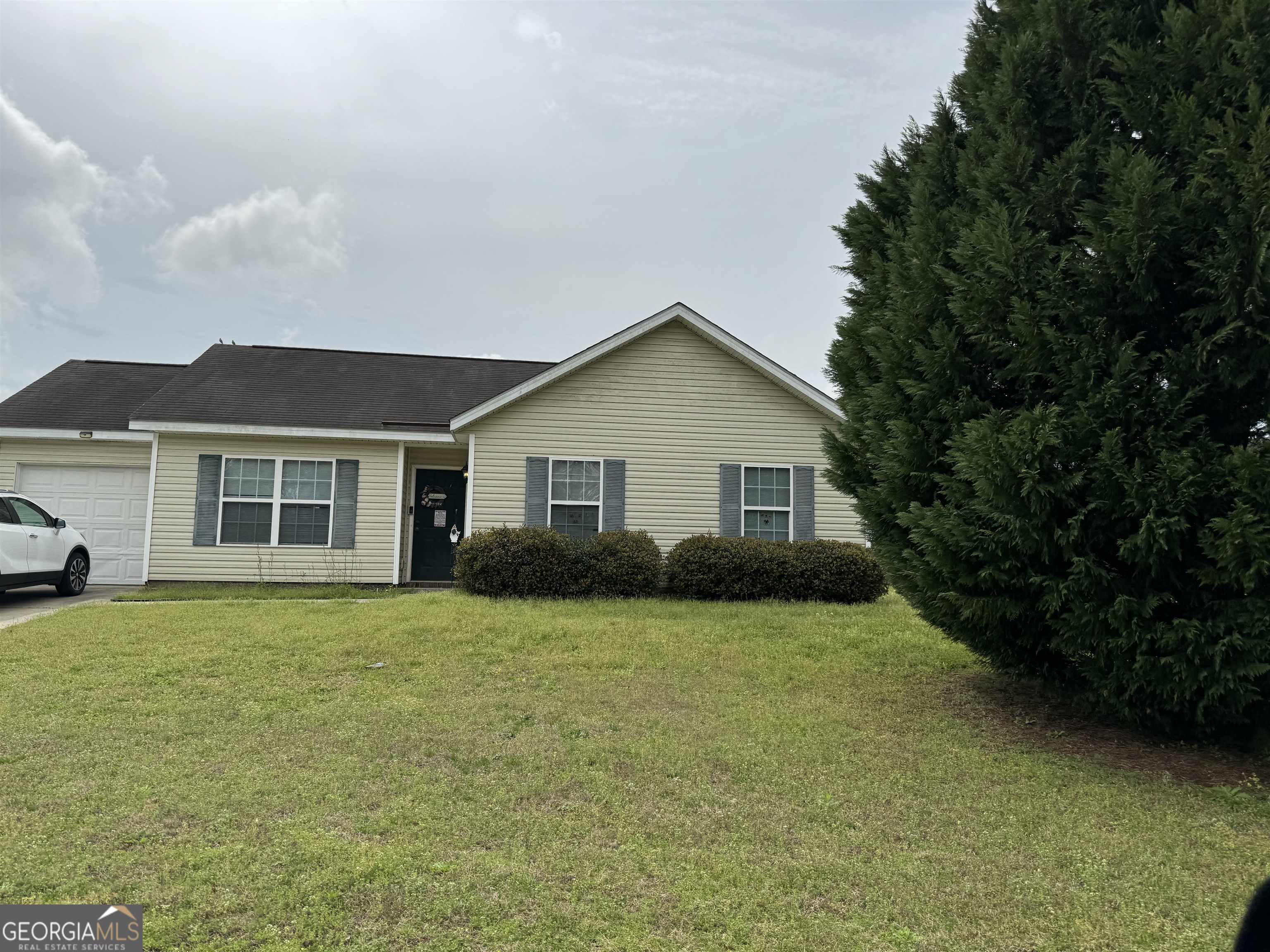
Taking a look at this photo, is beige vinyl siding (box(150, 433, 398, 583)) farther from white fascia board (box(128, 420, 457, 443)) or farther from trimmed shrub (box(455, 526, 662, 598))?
trimmed shrub (box(455, 526, 662, 598))

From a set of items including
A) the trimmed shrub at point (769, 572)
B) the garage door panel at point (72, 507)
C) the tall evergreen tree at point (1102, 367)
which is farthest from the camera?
the garage door panel at point (72, 507)

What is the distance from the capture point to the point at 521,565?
39.6 ft

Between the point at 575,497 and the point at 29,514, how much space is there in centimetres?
854

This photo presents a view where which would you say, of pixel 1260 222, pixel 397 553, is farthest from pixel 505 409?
pixel 1260 222

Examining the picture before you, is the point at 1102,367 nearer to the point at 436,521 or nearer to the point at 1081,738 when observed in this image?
the point at 1081,738

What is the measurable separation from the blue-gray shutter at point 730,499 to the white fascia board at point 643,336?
5.83ft

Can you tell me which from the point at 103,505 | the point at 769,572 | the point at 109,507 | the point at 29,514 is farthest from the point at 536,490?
the point at 103,505

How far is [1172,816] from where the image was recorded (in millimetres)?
4473

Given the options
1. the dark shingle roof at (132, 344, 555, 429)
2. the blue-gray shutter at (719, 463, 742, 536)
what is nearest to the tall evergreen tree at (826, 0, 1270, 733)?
the blue-gray shutter at (719, 463, 742, 536)

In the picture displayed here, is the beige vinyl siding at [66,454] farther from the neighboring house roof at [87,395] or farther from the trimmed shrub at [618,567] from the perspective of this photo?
the trimmed shrub at [618,567]

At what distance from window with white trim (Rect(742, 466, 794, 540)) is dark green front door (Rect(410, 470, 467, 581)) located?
18.3 feet

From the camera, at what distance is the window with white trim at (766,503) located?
1391cm

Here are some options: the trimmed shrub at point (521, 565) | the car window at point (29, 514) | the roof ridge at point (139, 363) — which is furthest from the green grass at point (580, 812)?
the roof ridge at point (139, 363)

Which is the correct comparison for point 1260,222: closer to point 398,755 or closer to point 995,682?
point 995,682
